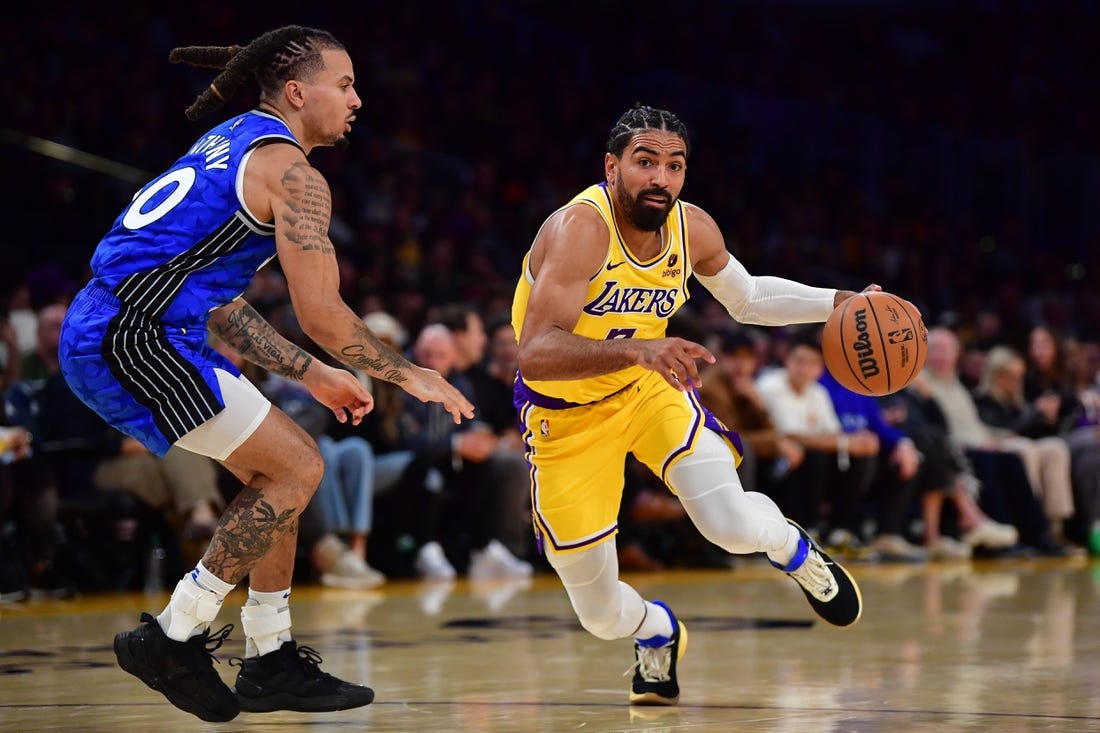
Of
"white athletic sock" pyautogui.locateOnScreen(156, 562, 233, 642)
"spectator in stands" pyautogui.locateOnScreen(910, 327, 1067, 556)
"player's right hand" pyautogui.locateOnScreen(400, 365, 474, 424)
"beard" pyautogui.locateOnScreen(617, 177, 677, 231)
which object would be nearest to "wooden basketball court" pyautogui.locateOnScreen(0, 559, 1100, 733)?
"white athletic sock" pyautogui.locateOnScreen(156, 562, 233, 642)

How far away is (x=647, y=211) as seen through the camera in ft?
15.9

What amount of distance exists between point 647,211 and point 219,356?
1449 mm

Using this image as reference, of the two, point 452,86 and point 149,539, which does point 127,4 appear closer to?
point 452,86

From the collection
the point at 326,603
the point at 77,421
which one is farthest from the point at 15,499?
the point at 326,603

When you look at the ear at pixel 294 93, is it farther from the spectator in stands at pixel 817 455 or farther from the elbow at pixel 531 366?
the spectator in stands at pixel 817 455

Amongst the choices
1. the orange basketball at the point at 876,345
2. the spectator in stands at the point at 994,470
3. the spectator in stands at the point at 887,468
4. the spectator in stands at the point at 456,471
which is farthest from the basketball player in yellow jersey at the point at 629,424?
the spectator in stands at the point at 994,470

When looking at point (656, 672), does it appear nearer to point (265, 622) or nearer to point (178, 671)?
point (265, 622)

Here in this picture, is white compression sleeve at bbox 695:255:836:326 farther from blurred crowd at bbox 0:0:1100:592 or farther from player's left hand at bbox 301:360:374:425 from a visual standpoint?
blurred crowd at bbox 0:0:1100:592

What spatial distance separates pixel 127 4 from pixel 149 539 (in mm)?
6581

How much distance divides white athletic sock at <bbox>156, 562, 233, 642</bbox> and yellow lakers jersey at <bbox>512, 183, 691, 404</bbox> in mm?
1294

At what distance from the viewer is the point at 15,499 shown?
8.15 meters

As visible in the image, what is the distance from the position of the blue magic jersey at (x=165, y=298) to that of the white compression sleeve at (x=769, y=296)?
5.73 feet

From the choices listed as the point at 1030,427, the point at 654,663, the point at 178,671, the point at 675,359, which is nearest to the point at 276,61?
the point at 675,359

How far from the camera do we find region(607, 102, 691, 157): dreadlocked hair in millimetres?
4921
